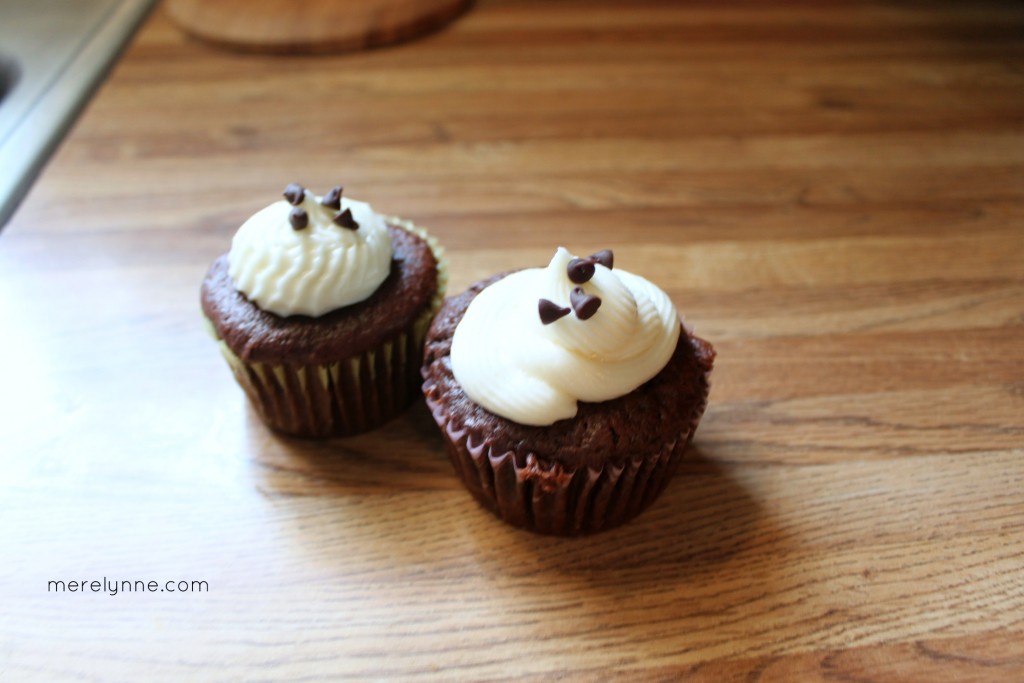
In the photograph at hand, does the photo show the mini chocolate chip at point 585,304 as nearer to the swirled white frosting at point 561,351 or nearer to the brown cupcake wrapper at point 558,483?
the swirled white frosting at point 561,351

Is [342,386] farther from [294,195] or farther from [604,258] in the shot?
[604,258]

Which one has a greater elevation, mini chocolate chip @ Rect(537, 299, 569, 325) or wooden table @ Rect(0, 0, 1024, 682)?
mini chocolate chip @ Rect(537, 299, 569, 325)

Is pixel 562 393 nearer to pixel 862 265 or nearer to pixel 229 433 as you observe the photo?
pixel 229 433

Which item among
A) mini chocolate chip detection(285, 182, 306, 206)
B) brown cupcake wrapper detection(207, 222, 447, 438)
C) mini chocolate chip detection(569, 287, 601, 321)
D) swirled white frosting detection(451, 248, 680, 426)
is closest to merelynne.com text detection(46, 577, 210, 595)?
brown cupcake wrapper detection(207, 222, 447, 438)

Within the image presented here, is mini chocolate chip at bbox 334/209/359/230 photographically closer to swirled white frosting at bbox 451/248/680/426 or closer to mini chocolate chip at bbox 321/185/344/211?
mini chocolate chip at bbox 321/185/344/211

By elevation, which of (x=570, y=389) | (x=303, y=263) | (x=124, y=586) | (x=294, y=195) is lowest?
(x=124, y=586)

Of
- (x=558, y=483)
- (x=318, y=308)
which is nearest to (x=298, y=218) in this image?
(x=318, y=308)
